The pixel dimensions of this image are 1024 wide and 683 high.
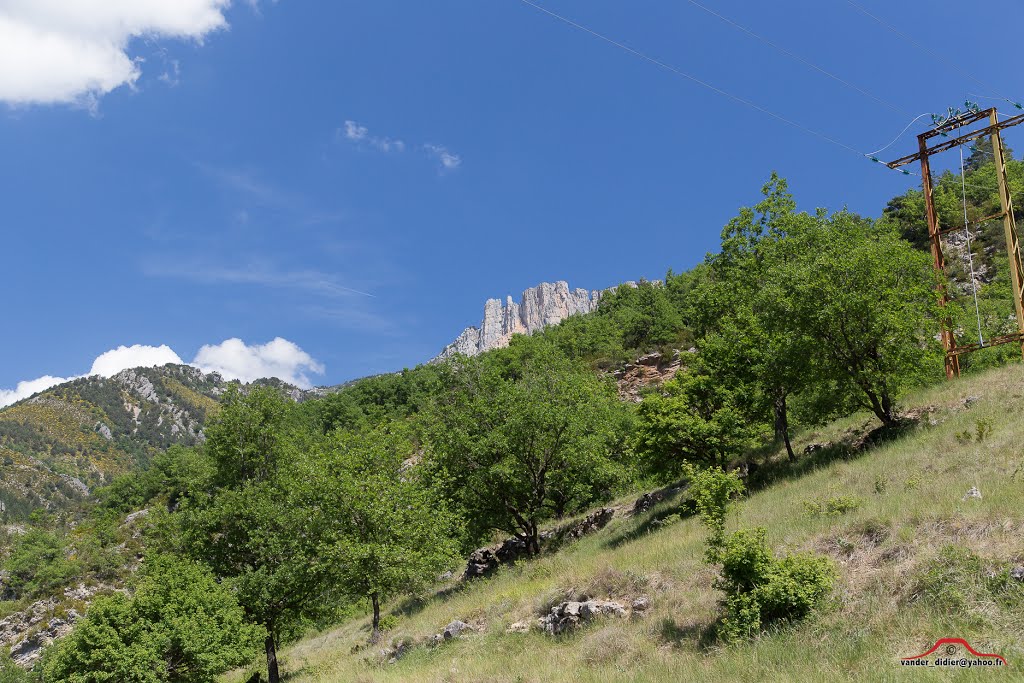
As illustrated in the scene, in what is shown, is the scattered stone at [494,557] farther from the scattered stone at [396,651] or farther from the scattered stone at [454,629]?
the scattered stone at [454,629]

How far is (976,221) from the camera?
20.4 metres

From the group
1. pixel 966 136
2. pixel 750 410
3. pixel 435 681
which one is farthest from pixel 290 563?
pixel 966 136

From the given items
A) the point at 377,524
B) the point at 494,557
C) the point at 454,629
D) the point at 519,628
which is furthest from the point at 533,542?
the point at 519,628

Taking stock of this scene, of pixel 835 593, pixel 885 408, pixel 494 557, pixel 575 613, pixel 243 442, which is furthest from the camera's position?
pixel 494 557

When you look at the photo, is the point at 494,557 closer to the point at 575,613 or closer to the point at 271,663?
the point at 271,663

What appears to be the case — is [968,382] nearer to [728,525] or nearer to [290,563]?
[728,525]

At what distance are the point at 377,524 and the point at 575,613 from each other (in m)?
9.52

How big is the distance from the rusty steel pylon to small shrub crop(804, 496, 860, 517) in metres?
10.8

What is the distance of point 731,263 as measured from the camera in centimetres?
3114

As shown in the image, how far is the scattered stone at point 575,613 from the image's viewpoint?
41.4ft

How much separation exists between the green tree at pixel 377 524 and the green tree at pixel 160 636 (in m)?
3.89

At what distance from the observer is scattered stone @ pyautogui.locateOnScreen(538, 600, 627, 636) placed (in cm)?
1263

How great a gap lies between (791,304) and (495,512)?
1432cm

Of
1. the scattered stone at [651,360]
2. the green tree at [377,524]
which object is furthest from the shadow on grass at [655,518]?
the scattered stone at [651,360]
